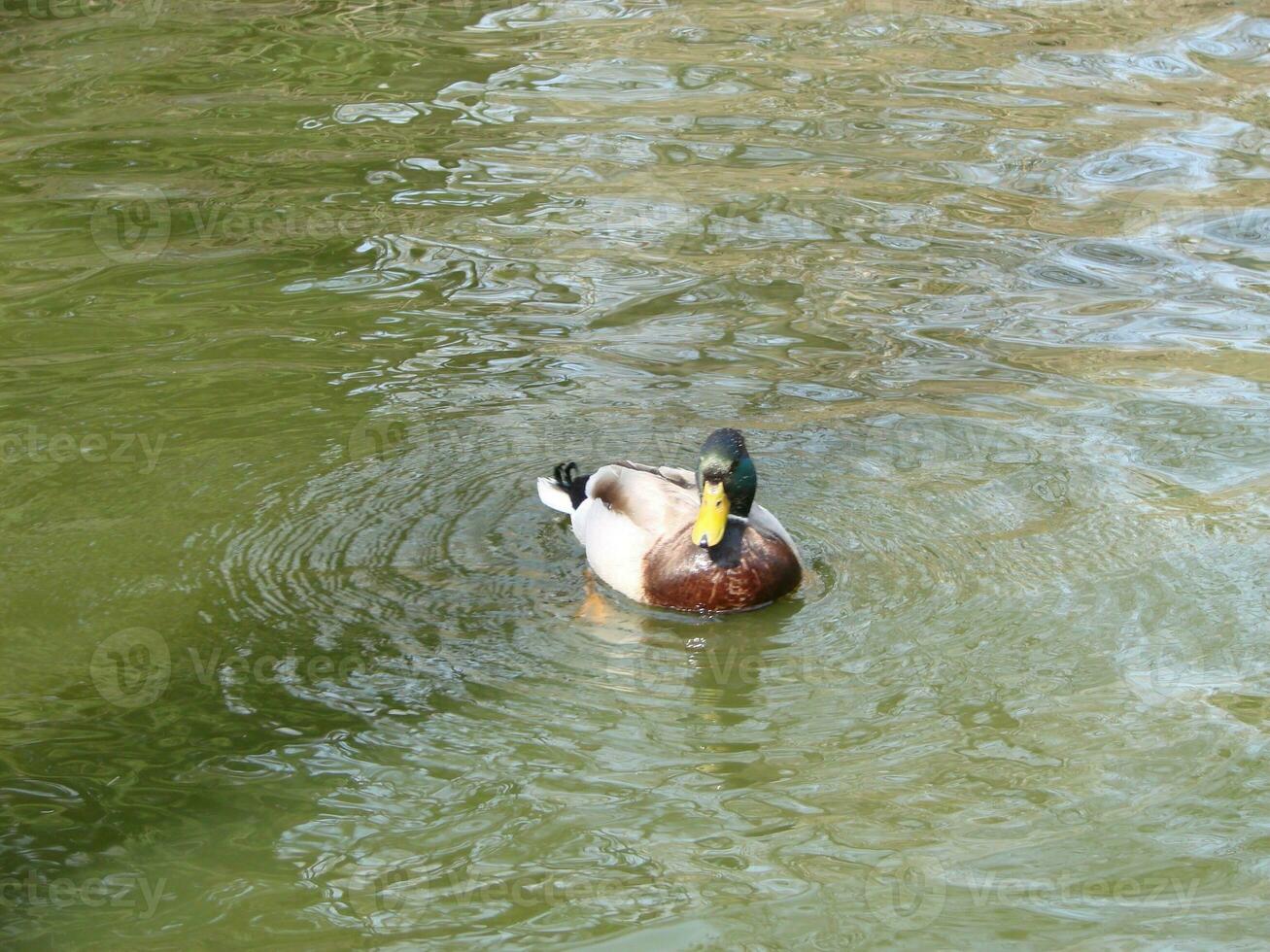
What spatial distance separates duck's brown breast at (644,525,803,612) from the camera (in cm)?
670

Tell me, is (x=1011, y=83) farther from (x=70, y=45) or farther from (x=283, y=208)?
(x=70, y=45)

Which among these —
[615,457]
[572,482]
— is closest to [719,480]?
[572,482]

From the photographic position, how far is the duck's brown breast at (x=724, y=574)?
22.0 ft

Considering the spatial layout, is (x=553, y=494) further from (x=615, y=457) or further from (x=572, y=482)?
(x=615, y=457)

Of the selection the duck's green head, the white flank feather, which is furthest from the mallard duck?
the white flank feather

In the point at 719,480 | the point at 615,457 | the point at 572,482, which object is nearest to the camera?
the point at 719,480

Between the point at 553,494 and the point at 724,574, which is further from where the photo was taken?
the point at 553,494

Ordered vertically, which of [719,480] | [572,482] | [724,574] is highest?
[719,480]

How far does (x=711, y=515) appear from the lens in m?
6.73

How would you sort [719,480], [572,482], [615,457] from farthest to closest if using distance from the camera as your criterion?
1. [615,457]
2. [572,482]
3. [719,480]

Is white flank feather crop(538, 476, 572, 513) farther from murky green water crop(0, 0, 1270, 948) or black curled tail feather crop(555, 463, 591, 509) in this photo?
murky green water crop(0, 0, 1270, 948)

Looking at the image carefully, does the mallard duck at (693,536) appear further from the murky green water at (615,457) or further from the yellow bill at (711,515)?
the murky green water at (615,457)

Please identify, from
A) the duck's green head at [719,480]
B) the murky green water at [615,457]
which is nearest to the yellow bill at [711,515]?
the duck's green head at [719,480]

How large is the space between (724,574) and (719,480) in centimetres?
38
